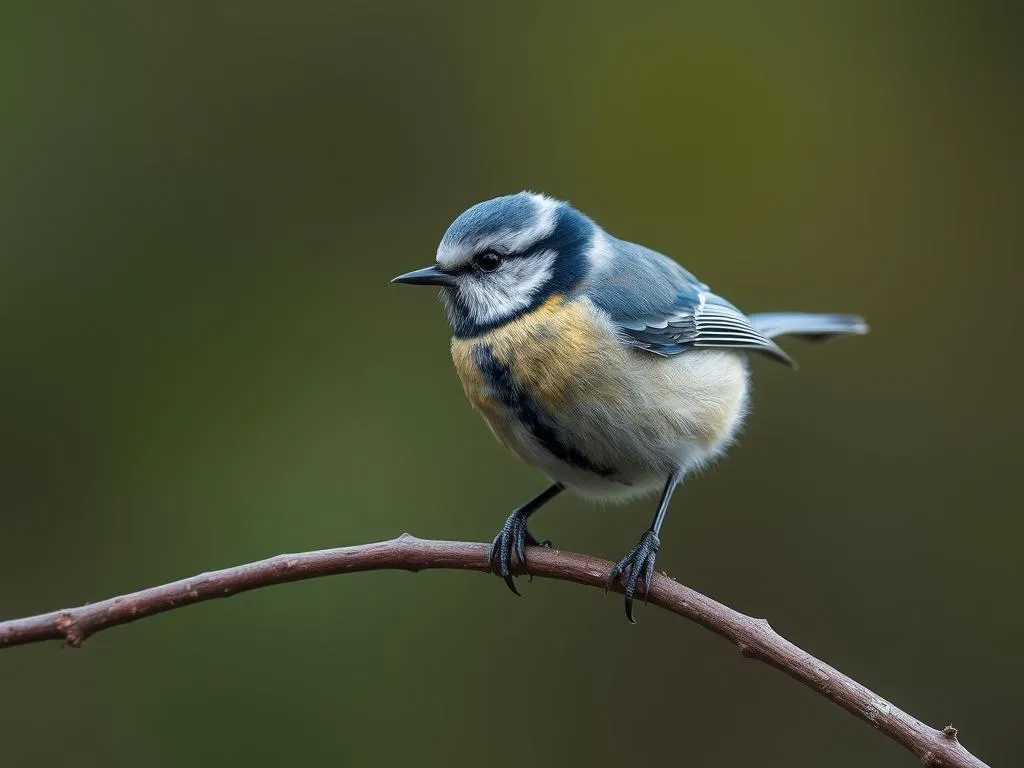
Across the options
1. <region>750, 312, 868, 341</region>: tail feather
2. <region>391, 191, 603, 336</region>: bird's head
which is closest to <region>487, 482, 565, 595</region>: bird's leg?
<region>391, 191, 603, 336</region>: bird's head

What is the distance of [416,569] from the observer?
85.0 inches

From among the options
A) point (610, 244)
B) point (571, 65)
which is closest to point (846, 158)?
point (571, 65)

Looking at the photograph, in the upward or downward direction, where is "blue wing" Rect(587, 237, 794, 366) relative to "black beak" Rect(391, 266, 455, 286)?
downward

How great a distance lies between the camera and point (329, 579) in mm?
4195

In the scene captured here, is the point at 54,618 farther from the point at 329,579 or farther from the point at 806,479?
the point at 806,479

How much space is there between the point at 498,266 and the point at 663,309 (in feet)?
1.50

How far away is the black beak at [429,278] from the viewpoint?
2723 millimetres

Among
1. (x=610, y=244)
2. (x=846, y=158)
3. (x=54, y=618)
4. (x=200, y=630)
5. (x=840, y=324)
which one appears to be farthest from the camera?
(x=846, y=158)

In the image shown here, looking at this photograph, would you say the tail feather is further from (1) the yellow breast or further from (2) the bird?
(1) the yellow breast

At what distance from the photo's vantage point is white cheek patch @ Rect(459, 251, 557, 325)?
2750mm

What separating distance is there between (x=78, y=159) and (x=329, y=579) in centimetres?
192

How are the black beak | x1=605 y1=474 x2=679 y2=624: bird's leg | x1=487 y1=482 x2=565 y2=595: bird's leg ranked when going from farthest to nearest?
the black beak
x1=487 y1=482 x2=565 y2=595: bird's leg
x1=605 y1=474 x2=679 y2=624: bird's leg

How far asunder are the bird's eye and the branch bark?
774mm

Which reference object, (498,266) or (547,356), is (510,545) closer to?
(547,356)
